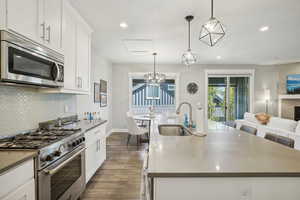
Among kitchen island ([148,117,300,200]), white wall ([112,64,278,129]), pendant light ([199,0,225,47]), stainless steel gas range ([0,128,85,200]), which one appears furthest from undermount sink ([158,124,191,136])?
white wall ([112,64,278,129])

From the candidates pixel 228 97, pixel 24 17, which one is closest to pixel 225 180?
pixel 24 17

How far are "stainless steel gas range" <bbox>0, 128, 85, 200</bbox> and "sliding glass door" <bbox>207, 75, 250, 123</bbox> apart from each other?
17.8 feet

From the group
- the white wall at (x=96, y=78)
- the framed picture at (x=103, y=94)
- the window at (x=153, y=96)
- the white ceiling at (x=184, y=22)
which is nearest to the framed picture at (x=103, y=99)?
the framed picture at (x=103, y=94)

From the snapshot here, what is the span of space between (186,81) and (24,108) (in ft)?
17.2

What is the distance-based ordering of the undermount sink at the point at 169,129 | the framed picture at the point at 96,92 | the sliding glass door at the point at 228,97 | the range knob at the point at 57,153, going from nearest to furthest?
the range knob at the point at 57,153 → the undermount sink at the point at 169,129 → the framed picture at the point at 96,92 → the sliding glass door at the point at 228,97

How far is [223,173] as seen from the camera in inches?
32.6

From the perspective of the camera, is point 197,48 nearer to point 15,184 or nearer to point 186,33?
point 186,33

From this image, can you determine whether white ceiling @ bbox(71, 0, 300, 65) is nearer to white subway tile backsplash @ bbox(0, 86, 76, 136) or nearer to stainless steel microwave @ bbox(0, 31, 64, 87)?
stainless steel microwave @ bbox(0, 31, 64, 87)

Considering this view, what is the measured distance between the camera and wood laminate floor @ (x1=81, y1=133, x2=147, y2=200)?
6.98 feet

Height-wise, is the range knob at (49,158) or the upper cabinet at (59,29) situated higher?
the upper cabinet at (59,29)

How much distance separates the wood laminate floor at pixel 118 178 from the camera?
213 centimetres

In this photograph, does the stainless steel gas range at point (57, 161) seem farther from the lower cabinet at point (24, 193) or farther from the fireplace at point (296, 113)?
the fireplace at point (296, 113)

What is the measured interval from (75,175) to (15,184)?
80cm

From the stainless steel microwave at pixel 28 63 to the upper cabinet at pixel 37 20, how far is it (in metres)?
0.07
